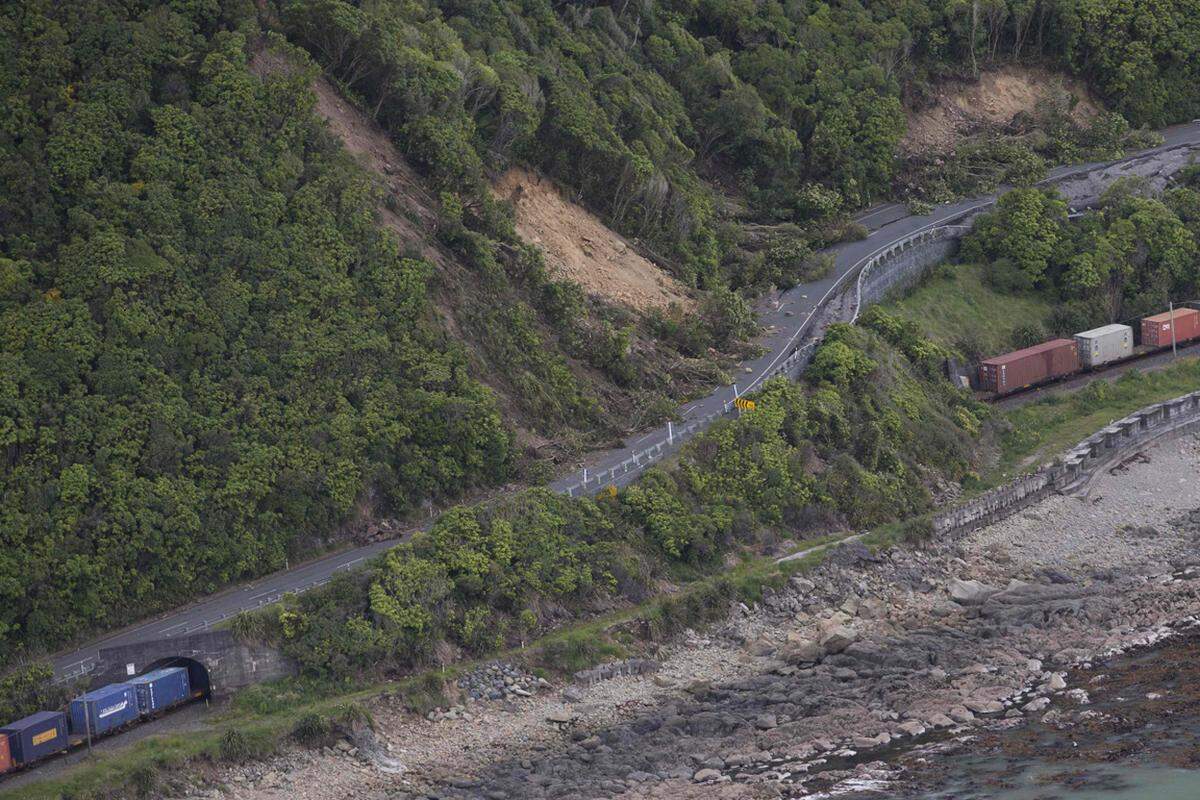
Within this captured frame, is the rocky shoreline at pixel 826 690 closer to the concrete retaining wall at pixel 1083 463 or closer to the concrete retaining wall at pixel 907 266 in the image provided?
the concrete retaining wall at pixel 1083 463

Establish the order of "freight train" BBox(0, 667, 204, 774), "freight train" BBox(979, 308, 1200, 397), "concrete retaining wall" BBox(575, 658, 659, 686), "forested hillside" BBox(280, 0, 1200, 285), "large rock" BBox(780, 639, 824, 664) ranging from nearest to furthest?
"freight train" BBox(0, 667, 204, 774) → "concrete retaining wall" BBox(575, 658, 659, 686) → "large rock" BBox(780, 639, 824, 664) → "forested hillside" BBox(280, 0, 1200, 285) → "freight train" BBox(979, 308, 1200, 397)

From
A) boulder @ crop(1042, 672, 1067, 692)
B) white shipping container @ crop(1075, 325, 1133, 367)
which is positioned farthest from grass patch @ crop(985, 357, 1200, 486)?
→ boulder @ crop(1042, 672, 1067, 692)

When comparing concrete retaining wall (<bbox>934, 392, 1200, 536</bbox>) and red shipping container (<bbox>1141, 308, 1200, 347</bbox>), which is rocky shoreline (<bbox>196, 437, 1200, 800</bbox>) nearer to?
concrete retaining wall (<bbox>934, 392, 1200, 536</bbox>)

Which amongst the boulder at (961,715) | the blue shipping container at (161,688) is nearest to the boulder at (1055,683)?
the boulder at (961,715)

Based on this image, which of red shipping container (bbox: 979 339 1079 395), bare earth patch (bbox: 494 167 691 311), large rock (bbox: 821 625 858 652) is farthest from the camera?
red shipping container (bbox: 979 339 1079 395)

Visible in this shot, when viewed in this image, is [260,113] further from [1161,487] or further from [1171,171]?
[1171,171]

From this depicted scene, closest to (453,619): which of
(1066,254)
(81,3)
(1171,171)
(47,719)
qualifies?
(47,719)

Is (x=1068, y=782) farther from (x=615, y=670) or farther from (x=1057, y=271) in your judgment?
(x=1057, y=271)
